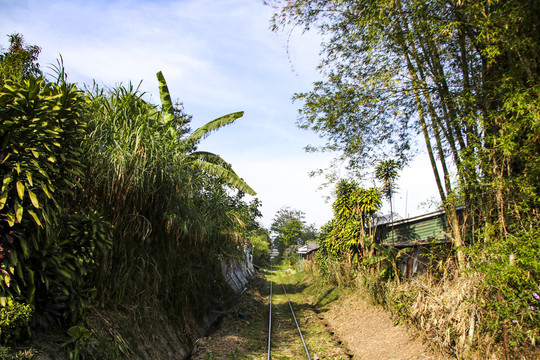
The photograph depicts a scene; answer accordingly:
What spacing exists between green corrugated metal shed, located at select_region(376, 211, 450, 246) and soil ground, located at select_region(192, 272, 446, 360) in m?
2.63

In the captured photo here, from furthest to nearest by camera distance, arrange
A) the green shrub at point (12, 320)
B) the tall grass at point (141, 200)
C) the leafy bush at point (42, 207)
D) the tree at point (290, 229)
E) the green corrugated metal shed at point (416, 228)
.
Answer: the tree at point (290, 229) < the green corrugated metal shed at point (416, 228) < the tall grass at point (141, 200) < the leafy bush at point (42, 207) < the green shrub at point (12, 320)

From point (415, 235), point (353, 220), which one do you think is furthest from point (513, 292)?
point (353, 220)

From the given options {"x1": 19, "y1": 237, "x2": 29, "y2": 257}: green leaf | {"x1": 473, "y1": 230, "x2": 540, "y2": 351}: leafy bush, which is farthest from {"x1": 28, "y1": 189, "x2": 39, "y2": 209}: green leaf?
{"x1": 473, "y1": 230, "x2": 540, "y2": 351}: leafy bush

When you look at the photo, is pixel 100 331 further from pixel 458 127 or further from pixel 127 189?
pixel 458 127

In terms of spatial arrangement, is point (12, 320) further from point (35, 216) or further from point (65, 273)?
point (35, 216)

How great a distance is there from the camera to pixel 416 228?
12.9m

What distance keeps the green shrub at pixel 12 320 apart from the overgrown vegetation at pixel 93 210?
2 cm

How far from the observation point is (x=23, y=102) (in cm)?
410

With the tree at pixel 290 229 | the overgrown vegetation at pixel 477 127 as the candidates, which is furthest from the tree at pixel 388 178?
the tree at pixel 290 229

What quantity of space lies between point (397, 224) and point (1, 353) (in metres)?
12.7

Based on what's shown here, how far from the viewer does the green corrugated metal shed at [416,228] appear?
11.5 metres

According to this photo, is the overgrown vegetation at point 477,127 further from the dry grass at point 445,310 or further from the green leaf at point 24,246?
the green leaf at point 24,246

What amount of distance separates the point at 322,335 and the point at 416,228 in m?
5.40

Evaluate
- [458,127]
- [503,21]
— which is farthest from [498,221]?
[503,21]
